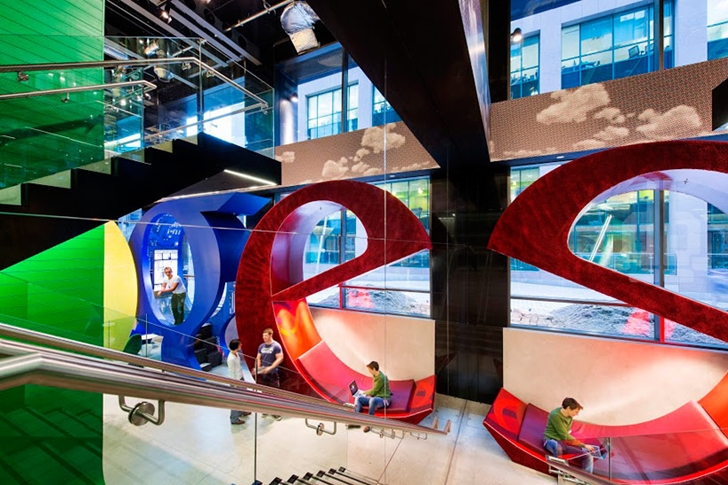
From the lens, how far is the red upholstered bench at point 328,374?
3418 mm

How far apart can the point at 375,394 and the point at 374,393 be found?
0.02 m

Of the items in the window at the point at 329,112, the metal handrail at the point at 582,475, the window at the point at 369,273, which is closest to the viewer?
the metal handrail at the point at 582,475

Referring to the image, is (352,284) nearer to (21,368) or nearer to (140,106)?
(140,106)

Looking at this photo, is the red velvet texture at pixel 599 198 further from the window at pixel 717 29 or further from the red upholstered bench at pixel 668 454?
the window at pixel 717 29

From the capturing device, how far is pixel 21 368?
1.28 feet

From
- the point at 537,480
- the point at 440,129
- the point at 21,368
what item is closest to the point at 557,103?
the point at 440,129

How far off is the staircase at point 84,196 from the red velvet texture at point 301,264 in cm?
75

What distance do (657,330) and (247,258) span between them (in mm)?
5401

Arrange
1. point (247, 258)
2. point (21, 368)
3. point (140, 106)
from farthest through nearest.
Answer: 1. point (140, 106)
2. point (247, 258)
3. point (21, 368)

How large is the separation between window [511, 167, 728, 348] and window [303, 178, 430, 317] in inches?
64.1

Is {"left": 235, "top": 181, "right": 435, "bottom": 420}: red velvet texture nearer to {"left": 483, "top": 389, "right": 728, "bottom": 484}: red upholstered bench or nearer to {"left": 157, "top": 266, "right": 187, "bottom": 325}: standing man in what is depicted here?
{"left": 157, "top": 266, "right": 187, "bottom": 325}: standing man

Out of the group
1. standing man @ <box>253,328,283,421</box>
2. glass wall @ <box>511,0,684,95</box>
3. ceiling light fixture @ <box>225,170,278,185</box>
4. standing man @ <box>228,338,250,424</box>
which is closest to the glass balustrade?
ceiling light fixture @ <box>225,170,278,185</box>

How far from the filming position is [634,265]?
4.16m

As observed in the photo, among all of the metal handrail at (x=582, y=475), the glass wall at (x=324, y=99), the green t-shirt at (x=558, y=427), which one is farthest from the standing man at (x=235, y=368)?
the green t-shirt at (x=558, y=427)
